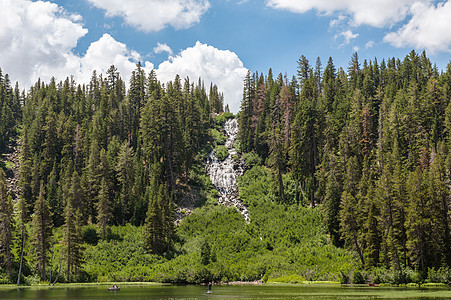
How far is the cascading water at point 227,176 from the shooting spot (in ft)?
296

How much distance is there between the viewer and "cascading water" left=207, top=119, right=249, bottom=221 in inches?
3548

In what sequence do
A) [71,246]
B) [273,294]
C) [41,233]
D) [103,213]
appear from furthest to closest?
[103,213] < [71,246] < [41,233] < [273,294]

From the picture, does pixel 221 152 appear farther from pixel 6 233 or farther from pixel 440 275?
pixel 440 275

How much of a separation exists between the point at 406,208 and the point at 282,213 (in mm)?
29149

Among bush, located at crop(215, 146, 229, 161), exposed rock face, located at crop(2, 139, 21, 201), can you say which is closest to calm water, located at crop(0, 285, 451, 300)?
exposed rock face, located at crop(2, 139, 21, 201)

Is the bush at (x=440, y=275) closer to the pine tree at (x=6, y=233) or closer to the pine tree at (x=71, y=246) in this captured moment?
the pine tree at (x=71, y=246)

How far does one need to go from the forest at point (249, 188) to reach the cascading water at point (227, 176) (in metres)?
1.94

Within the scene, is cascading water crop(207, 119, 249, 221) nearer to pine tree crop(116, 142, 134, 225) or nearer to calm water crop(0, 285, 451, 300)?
pine tree crop(116, 142, 134, 225)

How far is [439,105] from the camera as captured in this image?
88.5 metres

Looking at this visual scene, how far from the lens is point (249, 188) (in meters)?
94.1

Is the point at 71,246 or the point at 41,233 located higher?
the point at 41,233

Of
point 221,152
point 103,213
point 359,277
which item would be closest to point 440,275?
point 359,277

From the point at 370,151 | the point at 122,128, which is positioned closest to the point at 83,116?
the point at 122,128

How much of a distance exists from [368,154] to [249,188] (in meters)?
27.6
